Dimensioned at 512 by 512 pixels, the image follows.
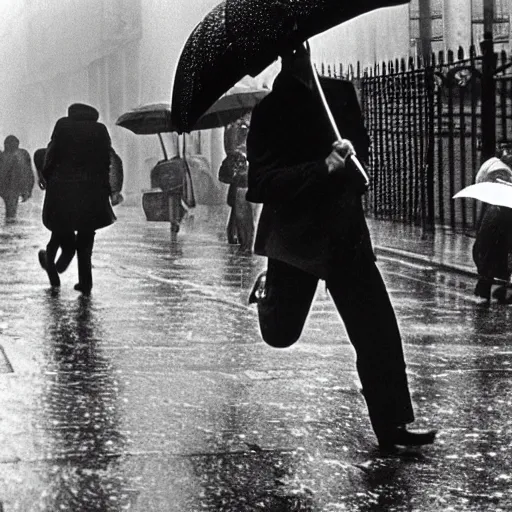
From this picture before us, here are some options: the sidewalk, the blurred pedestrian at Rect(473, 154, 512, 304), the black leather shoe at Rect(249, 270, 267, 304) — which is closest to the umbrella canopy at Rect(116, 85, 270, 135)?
the sidewalk

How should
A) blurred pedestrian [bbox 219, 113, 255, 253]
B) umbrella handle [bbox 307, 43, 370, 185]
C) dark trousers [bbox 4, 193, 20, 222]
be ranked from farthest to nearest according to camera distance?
dark trousers [bbox 4, 193, 20, 222] < blurred pedestrian [bbox 219, 113, 255, 253] < umbrella handle [bbox 307, 43, 370, 185]

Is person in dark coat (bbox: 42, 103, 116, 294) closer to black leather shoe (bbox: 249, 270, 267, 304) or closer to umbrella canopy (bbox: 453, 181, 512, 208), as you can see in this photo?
umbrella canopy (bbox: 453, 181, 512, 208)

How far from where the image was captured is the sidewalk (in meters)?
15.7

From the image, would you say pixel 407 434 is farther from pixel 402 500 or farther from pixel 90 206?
pixel 90 206

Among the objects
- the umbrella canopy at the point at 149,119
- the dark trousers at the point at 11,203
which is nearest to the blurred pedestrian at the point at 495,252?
the umbrella canopy at the point at 149,119

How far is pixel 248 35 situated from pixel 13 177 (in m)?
22.9

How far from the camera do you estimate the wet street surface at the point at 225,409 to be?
5480mm

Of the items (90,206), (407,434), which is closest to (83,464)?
(407,434)

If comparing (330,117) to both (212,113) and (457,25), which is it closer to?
(212,113)

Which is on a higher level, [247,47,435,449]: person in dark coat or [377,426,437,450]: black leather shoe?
[247,47,435,449]: person in dark coat

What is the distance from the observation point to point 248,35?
6.08 metres

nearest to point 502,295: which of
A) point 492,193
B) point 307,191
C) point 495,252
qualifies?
point 495,252

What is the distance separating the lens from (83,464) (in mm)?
5938

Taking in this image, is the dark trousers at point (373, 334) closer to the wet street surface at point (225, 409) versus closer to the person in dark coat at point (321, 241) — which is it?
the person in dark coat at point (321, 241)
